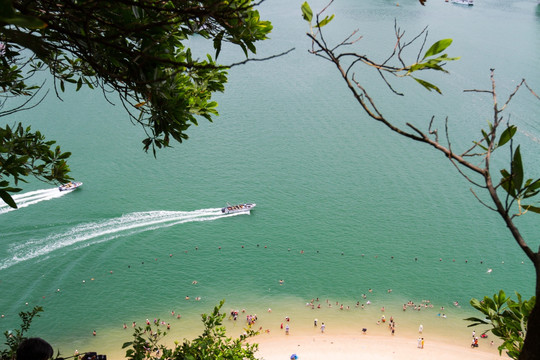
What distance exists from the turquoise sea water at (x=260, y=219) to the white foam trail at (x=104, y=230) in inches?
3.1

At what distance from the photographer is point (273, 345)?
65.2 ft

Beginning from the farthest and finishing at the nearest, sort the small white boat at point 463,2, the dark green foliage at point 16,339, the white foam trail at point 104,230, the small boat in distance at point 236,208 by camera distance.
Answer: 1. the small white boat at point 463,2
2. the small boat in distance at point 236,208
3. the white foam trail at point 104,230
4. the dark green foliage at point 16,339

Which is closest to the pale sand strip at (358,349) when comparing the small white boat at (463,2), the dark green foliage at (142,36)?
the dark green foliage at (142,36)

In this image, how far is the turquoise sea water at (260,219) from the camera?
21.8 metres

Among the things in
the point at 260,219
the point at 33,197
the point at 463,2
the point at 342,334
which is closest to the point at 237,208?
the point at 260,219

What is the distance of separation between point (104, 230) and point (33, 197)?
4790 mm

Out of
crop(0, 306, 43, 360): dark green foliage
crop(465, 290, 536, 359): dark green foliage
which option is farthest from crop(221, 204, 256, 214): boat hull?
crop(465, 290, 536, 359): dark green foliage

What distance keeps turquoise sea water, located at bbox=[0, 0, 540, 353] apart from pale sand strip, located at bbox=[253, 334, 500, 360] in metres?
1.25

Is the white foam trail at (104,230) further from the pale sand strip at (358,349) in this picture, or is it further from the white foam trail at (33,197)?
the pale sand strip at (358,349)

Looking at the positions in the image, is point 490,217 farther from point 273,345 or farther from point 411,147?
point 273,345

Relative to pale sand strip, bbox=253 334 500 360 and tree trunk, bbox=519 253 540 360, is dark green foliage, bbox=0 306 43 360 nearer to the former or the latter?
tree trunk, bbox=519 253 540 360

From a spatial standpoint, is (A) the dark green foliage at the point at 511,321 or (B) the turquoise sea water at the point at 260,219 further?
(B) the turquoise sea water at the point at 260,219

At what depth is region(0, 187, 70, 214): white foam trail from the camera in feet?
83.9

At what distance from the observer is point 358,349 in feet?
64.5
